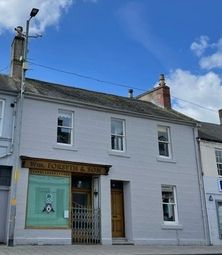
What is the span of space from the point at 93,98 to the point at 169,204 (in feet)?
23.9

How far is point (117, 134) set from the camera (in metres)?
20.8

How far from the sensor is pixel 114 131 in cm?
2083

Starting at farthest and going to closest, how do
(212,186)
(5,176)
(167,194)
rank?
1. (212,186)
2. (167,194)
3. (5,176)

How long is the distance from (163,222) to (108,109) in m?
6.65

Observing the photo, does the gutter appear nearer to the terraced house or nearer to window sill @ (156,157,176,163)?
the terraced house

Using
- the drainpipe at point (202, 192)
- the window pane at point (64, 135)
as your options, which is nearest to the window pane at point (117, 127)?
the window pane at point (64, 135)

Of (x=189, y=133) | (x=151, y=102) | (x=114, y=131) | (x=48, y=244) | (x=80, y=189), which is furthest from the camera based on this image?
(x=151, y=102)

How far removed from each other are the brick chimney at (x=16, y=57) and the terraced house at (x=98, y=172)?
21cm

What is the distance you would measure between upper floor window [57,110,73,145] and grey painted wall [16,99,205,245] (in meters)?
0.27

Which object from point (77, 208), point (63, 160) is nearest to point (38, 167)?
point (63, 160)

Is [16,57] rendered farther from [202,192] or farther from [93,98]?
[202,192]

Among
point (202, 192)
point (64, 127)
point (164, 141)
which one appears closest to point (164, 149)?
point (164, 141)

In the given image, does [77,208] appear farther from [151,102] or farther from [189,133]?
[151,102]

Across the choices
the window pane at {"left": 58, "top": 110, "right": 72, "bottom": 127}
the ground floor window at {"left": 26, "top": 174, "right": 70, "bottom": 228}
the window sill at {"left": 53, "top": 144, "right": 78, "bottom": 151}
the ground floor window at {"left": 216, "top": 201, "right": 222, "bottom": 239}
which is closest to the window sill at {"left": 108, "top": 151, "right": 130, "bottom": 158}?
the window sill at {"left": 53, "top": 144, "right": 78, "bottom": 151}
